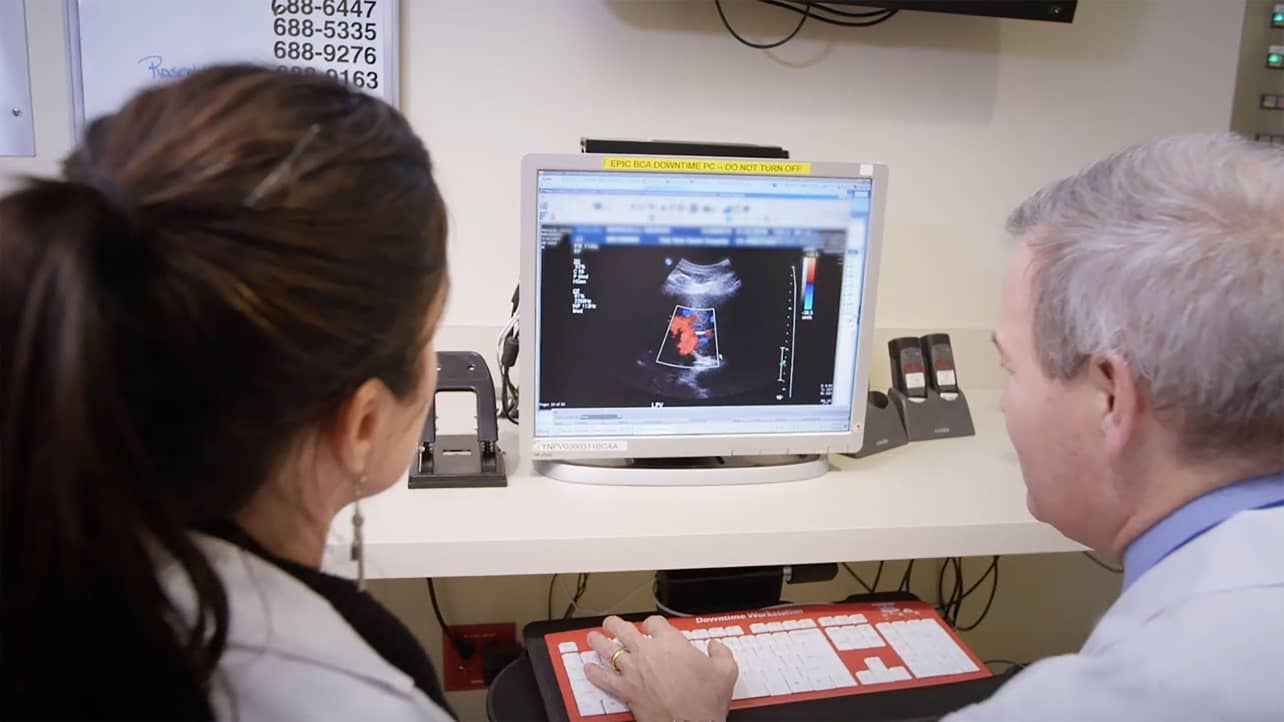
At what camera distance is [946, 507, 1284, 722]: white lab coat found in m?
0.62

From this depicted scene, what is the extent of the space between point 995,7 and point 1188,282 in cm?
110

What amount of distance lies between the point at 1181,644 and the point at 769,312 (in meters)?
0.76

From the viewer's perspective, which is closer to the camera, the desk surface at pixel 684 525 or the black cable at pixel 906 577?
the desk surface at pixel 684 525

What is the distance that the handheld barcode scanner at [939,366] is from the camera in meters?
1.55

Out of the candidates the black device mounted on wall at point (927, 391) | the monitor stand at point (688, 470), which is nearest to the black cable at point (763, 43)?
the black device mounted on wall at point (927, 391)

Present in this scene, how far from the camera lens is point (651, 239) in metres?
1.27

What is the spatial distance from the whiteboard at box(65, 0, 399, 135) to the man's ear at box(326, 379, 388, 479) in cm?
103

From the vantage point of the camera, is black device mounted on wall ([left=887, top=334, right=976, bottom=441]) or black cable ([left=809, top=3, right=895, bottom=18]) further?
black cable ([left=809, top=3, right=895, bottom=18])

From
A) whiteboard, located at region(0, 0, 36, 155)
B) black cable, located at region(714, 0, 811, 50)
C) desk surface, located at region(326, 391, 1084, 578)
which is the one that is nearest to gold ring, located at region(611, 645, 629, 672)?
desk surface, located at region(326, 391, 1084, 578)

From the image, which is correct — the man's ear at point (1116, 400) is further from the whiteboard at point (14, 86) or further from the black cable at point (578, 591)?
the whiteboard at point (14, 86)

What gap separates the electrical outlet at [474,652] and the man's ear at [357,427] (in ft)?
4.00

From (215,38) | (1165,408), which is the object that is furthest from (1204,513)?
(215,38)

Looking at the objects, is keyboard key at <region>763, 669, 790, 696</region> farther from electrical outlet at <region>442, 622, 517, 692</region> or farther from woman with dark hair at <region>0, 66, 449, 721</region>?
electrical outlet at <region>442, 622, 517, 692</region>

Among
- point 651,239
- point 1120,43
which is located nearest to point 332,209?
point 651,239
